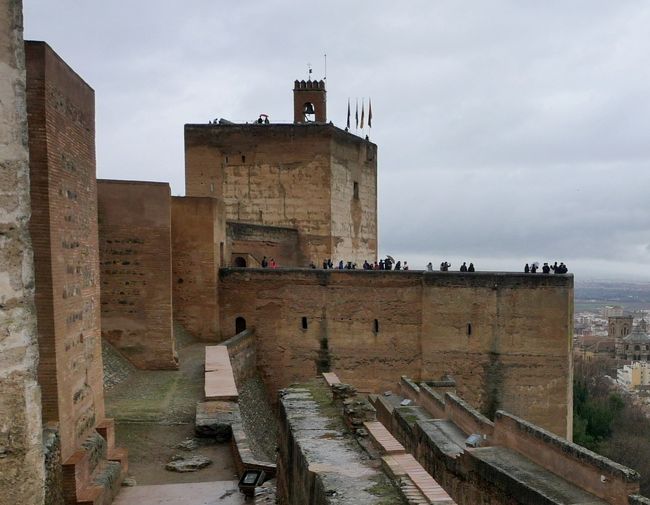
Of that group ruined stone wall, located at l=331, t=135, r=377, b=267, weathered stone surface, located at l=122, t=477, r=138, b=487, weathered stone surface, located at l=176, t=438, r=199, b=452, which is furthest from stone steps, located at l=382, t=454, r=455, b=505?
ruined stone wall, located at l=331, t=135, r=377, b=267

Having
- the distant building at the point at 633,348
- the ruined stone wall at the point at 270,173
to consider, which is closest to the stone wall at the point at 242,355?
the ruined stone wall at the point at 270,173

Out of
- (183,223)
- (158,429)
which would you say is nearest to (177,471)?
(158,429)

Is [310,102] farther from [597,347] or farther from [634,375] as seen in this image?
[597,347]

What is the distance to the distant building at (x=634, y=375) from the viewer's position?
78.8m

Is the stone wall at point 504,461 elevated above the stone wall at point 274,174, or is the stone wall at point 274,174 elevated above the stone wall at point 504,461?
the stone wall at point 274,174

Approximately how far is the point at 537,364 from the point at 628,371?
7273 centimetres

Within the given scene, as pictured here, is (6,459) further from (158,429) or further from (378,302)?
(378,302)

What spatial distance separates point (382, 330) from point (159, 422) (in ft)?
30.3

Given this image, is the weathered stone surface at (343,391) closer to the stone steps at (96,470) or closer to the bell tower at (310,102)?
the stone steps at (96,470)

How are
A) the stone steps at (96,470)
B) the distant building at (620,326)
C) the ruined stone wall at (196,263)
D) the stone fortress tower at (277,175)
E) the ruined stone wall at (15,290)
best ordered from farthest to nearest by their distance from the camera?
the distant building at (620,326) < the stone fortress tower at (277,175) < the ruined stone wall at (196,263) < the stone steps at (96,470) < the ruined stone wall at (15,290)

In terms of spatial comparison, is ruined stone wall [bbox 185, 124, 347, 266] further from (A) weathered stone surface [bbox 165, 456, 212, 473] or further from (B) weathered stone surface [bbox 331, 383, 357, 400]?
(B) weathered stone surface [bbox 331, 383, 357, 400]

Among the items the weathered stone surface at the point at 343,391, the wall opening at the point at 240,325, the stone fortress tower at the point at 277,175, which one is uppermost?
the stone fortress tower at the point at 277,175

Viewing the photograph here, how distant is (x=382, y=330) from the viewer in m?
18.0

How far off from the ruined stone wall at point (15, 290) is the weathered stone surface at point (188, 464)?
4.98m
